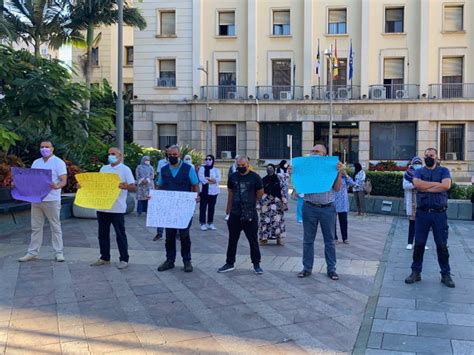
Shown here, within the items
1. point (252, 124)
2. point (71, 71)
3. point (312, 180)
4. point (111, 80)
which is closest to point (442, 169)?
point (312, 180)

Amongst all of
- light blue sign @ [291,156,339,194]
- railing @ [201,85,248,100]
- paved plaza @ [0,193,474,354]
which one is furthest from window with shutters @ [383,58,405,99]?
light blue sign @ [291,156,339,194]

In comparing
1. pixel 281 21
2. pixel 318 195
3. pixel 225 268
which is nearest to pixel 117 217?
pixel 225 268

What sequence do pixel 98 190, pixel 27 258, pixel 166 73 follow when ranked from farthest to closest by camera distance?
1. pixel 166 73
2. pixel 27 258
3. pixel 98 190

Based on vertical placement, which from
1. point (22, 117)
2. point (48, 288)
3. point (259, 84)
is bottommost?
point (48, 288)

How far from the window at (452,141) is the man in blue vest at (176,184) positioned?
28.6 m

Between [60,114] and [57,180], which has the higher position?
[60,114]

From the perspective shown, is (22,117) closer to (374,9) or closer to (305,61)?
Answer: (305,61)

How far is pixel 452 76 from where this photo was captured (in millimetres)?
32438

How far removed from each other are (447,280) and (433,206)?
1.07m

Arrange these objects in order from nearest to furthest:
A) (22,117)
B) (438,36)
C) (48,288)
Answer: (48,288) → (22,117) → (438,36)

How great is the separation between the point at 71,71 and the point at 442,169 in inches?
336

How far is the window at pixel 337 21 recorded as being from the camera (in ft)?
109

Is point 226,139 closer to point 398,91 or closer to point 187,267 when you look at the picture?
point 398,91

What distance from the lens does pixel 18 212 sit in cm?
1155
